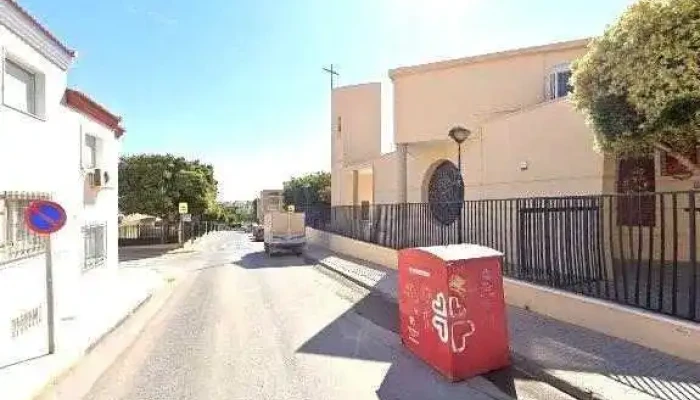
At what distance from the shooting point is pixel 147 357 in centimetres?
666

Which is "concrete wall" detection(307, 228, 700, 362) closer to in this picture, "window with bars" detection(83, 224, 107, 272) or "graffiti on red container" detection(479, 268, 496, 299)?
"graffiti on red container" detection(479, 268, 496, 299)

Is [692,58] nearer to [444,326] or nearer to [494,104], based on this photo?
[444,326]

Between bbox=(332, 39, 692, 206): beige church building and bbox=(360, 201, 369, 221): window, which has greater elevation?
bbox=(332, 39, 692, 206): beige church building

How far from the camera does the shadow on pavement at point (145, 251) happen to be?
2733 centimetres

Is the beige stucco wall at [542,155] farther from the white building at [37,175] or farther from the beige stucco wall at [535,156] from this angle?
the white building at [37,175]

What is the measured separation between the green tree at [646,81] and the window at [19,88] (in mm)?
9837

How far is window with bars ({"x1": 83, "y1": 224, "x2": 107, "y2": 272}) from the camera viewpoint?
12008 millimetres

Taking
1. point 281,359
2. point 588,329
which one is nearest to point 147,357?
point 281,359

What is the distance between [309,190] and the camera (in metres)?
46.2

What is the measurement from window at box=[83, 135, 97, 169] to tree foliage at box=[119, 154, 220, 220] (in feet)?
63.2

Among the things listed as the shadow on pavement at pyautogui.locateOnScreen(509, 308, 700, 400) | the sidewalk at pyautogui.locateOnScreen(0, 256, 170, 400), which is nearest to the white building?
the sidewalk at pyautogui.locateOnScreen(0, 256, 170, 400)

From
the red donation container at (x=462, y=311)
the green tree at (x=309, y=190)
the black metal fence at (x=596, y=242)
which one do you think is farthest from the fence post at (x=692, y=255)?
the green tree at (x=309, y=190)

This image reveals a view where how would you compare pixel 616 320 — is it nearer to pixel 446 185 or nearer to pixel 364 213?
pixel 446 185

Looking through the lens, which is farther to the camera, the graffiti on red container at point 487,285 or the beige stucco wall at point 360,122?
the beige stucco wall at point 360,122
